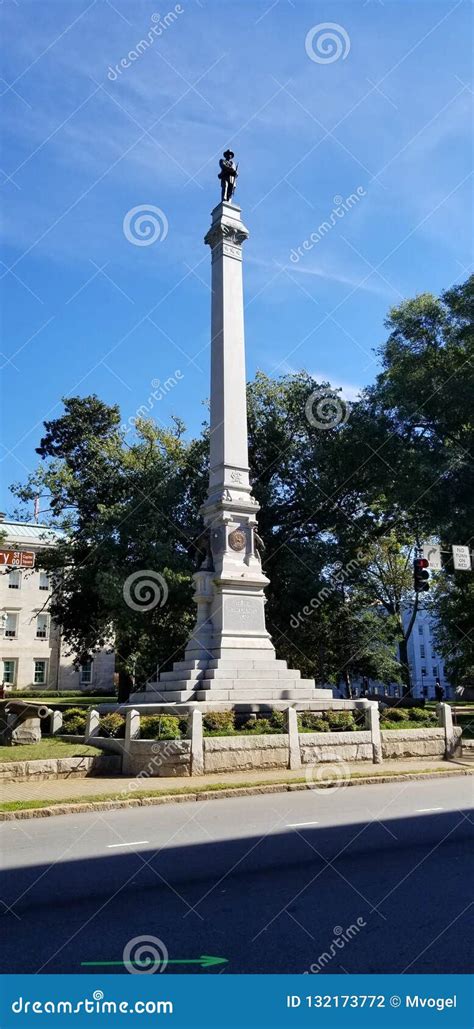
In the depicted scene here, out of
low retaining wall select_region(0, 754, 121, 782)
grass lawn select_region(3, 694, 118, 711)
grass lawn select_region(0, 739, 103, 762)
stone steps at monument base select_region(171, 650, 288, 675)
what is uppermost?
stone steps at monument base select_region(171, 650, 288, 675)

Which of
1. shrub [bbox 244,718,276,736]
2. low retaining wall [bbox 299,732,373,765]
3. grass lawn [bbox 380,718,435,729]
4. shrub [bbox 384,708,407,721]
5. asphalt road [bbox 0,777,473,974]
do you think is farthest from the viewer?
shrub [bbox 384,708,407,721]

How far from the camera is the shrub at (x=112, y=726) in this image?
17.0 m

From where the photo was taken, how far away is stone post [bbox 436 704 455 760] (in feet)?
59.1

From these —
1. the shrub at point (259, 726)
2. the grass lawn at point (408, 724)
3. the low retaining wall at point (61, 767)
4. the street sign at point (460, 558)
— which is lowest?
the low retaining wall at point (61, 767)

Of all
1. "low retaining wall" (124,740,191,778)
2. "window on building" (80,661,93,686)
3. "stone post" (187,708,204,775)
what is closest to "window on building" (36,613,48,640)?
"window on building" (80,661,93,686)

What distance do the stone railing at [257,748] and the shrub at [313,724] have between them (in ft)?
2.52

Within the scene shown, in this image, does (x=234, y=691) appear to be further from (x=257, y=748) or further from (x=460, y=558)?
(x=460, y=558)

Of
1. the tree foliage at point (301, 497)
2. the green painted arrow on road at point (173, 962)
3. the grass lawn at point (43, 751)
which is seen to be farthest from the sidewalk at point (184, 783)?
the tree foliage at point (301, 497)

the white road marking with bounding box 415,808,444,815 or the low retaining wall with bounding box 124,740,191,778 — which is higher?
the low retaining wall with bounding box 124,740,191,778

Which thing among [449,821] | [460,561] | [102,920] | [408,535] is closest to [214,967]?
[102,920]

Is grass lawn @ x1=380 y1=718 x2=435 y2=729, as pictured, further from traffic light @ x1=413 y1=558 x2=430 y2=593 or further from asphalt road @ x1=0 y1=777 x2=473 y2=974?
asphalt road @ x1=0 y1=777 x2=473 y2=974

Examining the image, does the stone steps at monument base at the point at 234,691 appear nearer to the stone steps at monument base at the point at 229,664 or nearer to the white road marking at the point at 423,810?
the stone steps at monument base at the point at 229,664

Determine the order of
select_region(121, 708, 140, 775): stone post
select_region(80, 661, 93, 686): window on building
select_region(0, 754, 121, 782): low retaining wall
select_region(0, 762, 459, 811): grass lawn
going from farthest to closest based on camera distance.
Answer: select_region(80, 661, 93, 686): window on building
select_region(121, 708, 140, 775): stone post
select_region(0, 754, 121, 782): low retaining wall
select_region(0, 762, 459, 811): grass lawn

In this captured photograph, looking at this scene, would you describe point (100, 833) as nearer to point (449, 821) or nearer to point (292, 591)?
point (449, 821)
